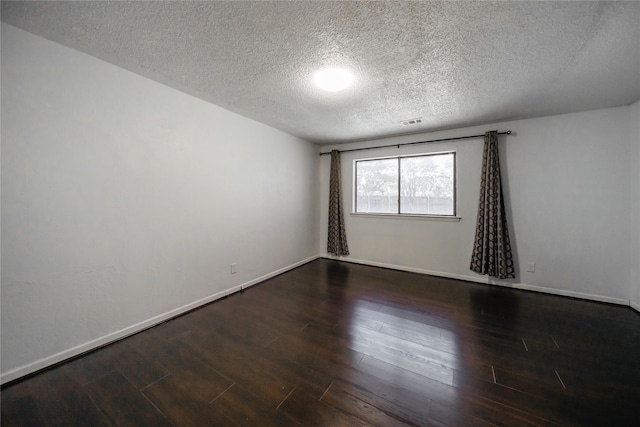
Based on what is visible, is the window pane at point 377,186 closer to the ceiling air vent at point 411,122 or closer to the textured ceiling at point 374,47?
the ceiling air vent at point 411,122

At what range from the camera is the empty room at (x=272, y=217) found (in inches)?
53.9

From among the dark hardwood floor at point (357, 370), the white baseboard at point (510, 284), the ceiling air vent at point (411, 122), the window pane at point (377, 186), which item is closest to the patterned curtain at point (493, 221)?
the white baseboard at point (510, 284)

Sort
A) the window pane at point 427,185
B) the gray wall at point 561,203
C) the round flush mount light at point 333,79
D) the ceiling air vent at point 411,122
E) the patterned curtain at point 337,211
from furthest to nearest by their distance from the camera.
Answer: the patterned curtain at point 337,211 → the window pane at point 427,185 → the ceiling air vent at point 411,122 → the gray wall at point 561,203 → the round flush mount light at point 333,79

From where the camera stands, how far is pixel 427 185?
151 inches

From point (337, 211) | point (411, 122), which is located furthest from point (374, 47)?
point (337, 211)

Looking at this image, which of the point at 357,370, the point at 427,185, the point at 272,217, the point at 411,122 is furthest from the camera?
the point at 427,185

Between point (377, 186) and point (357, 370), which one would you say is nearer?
point (357, 370)

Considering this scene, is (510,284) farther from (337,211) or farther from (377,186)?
(337,211)

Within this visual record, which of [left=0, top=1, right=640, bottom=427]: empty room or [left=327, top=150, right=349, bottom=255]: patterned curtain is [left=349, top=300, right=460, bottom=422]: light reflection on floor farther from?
[left=327, top=150, right=349, bottom=255]: patterned curtain

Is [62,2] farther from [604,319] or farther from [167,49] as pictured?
[604,319]

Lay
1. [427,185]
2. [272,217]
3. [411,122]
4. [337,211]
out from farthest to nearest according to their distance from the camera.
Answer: [337,211]
[427,185]
[272,217]
[411,122]

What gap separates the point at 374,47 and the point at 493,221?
2788 millimetres

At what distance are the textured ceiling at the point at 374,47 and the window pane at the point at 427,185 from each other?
3.88ft

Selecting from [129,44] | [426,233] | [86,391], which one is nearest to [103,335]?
[86,391]
